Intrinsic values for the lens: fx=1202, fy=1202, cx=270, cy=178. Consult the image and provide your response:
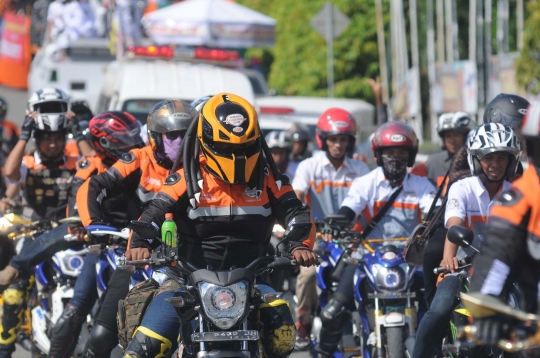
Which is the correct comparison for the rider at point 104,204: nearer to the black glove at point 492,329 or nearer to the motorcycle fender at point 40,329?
the motorcycle fender at point 40,329

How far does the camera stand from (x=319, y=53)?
32.2 metres

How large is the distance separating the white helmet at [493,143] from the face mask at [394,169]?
5.39 ft

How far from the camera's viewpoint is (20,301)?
942cm

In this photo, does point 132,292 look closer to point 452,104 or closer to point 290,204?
point 290,204

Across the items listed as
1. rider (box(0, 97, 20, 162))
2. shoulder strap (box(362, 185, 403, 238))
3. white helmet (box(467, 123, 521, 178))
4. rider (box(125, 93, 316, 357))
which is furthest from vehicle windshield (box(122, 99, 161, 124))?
rider (box(125, 93, 316, 357))

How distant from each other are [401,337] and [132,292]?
197cm

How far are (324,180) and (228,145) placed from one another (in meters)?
4.09

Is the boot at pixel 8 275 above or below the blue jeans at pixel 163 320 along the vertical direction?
below

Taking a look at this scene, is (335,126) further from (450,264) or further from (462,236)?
(462,236)

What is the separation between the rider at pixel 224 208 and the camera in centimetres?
623

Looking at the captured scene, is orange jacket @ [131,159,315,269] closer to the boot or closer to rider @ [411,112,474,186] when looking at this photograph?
the boot

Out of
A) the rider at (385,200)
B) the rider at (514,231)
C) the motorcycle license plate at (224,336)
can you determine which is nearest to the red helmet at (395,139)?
the rider at (385,200)

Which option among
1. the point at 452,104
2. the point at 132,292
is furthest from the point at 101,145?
the point at 452,104

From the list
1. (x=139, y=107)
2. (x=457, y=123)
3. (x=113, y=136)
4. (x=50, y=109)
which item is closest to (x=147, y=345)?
(x=113, y=136)
